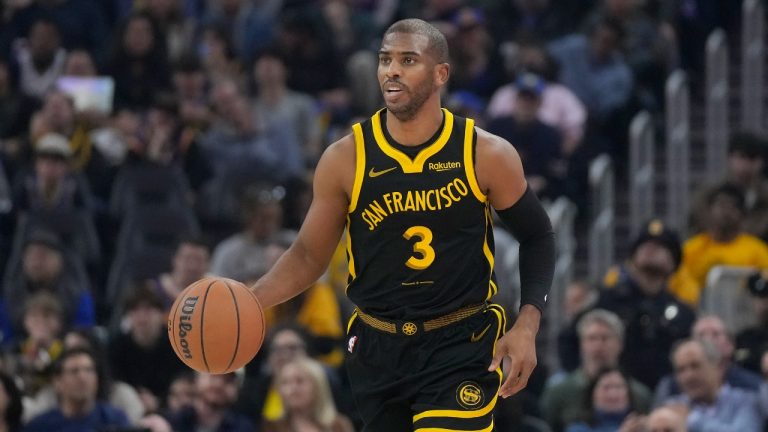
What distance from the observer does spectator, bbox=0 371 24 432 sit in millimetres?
10172

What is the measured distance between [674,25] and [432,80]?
9831mm

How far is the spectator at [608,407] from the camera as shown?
34.8ft

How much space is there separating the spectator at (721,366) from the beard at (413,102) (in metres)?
4.65

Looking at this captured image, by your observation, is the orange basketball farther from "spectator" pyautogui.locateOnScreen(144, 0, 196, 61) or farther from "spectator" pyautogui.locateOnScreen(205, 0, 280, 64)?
"spectator" pyautogui.locateOnScreen(205, 0, 280, 64)

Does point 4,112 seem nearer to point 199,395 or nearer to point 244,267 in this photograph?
point 244,267

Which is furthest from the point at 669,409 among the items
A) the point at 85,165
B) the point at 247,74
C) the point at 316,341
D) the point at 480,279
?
the point at 247,74

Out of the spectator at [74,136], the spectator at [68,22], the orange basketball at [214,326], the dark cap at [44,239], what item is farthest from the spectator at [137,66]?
the orange basketball at [214,326]

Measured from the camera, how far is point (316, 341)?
1216 cm

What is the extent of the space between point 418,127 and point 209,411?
4.51m

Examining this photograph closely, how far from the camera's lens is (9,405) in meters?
10.2

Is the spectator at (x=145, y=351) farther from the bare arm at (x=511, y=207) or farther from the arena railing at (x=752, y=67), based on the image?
the arena railing at (x=752, y=67)

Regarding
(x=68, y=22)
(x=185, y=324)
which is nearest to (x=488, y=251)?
(x=185, y=324)

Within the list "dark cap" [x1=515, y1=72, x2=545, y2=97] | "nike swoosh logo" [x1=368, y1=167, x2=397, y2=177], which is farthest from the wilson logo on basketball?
"dark cap" [x1=515, y1=72, x2=545, y2=97]

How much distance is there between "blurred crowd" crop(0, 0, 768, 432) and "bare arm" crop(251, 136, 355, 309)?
11.2 ft
